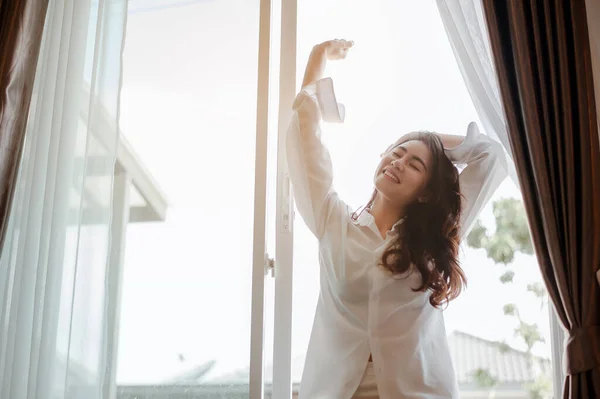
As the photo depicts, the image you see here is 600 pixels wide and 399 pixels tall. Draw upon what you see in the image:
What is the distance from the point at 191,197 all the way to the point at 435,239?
723 millimetres

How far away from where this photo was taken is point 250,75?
6.64 feet

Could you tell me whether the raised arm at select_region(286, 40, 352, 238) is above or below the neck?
above

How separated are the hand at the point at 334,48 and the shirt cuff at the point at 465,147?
42 cm

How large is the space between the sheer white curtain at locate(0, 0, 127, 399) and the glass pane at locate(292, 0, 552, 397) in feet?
1.78

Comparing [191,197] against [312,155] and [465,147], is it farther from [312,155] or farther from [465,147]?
[465,147]

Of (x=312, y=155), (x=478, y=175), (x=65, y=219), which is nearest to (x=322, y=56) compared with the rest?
(x=312, y=155)

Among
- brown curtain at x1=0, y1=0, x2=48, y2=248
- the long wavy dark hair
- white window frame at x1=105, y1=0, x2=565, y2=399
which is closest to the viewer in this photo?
the long wavy dark hair

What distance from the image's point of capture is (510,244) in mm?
1738

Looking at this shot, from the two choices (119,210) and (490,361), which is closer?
(490,361)

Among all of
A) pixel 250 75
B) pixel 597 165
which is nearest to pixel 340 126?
pixel 250 75

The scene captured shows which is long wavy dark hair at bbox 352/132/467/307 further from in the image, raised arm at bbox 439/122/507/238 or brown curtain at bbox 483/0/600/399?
brown curtain at bbox 483/0/600/399

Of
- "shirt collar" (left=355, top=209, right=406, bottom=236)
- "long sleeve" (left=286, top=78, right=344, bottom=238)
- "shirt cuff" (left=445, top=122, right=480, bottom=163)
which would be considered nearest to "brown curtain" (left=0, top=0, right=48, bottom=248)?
"long sleeve" (left=286, top=78, right=344, bottom=238)

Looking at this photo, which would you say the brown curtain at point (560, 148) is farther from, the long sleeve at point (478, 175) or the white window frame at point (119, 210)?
the white window frame at point (119, 210)

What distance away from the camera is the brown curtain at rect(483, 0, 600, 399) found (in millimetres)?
1485
